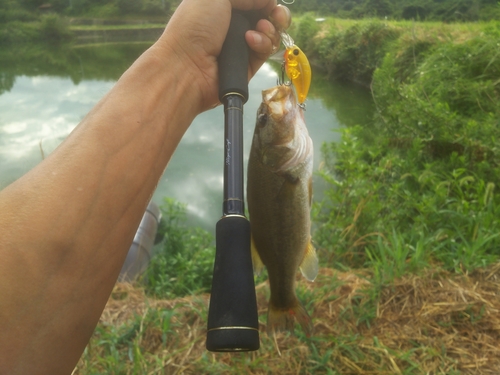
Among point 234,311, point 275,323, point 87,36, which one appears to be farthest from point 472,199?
point 87,36

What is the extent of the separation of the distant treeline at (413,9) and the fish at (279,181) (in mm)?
9058

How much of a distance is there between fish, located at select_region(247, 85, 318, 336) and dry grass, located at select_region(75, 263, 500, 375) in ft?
3.12

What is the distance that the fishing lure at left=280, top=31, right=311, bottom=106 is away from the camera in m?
1.62

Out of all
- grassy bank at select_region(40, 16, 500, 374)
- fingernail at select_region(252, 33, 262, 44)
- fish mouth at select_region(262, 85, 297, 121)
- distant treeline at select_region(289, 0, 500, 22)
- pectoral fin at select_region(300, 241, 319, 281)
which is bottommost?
grassy bank at select_region(40, 16, 500, 374)

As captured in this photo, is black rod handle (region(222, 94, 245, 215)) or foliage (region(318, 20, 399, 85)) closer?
black rod handle (region(222, 94, 245, 215))

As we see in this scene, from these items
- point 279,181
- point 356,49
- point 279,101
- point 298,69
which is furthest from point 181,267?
point 356,49

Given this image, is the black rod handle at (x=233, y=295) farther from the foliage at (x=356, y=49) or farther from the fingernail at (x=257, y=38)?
the foliage at (x=356, y=49)

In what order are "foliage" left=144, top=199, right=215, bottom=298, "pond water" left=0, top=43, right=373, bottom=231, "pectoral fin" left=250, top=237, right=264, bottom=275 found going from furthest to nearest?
1. "pond water" left=0, top=43, right=373, bottom=231
2. "foliage" left=144, top=199, right=215, bottom=298
3. "pectoral fin" left=250, top=237, right=264, bottom=275

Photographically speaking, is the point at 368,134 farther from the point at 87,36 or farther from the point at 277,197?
the point at 87,36

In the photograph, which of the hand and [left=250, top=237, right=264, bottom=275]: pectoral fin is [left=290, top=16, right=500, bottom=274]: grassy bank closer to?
[left=250, top=237, right=264, bottom=275]: pectoral fin

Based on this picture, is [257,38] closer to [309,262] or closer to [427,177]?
[309,262]

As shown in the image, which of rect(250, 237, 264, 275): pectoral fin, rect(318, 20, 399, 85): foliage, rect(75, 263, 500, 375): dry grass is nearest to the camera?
rect(250, 237, 264, 275): pectoral fin

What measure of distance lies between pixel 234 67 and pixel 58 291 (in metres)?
1.08

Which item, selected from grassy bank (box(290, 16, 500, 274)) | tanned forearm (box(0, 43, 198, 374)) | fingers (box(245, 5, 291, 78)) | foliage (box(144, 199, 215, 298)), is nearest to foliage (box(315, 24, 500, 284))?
grassy bank (box(290, 16, 500, 274))
